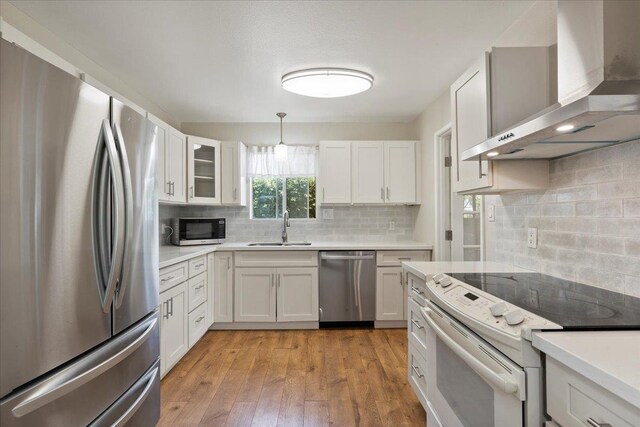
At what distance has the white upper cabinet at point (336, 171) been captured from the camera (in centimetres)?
396

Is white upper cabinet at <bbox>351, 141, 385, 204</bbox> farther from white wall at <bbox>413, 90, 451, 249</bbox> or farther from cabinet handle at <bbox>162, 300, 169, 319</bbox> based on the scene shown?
cabinet handle at <bbox>162, 300, 169, 319</bbox>

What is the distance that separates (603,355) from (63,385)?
1.52 metres

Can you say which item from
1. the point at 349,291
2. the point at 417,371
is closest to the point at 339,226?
the point at 349,291

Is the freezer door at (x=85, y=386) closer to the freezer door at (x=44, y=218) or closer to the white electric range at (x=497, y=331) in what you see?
the freezer door at (x=44, y=218)

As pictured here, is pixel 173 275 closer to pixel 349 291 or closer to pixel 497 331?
pixel 349 291

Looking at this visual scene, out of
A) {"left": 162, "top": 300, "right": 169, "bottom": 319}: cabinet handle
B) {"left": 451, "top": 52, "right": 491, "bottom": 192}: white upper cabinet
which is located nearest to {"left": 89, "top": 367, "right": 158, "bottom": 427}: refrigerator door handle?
{"left": 162, "top": 300, "right": 169, "bottom": 319}: cabinet handle

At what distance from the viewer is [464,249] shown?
3396 mm

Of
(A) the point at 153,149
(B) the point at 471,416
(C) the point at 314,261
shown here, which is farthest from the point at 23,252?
(C) the point at 314,261

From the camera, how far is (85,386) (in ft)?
3.81

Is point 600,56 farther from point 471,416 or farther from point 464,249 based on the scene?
point 464,249

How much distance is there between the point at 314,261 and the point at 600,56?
2891mm

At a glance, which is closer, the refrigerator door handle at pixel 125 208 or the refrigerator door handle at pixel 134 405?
the refrigerator door handle at pixel 134 405

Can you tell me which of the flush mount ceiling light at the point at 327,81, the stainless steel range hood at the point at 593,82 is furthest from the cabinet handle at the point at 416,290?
the flush mount ceiling light at the point at 327,81

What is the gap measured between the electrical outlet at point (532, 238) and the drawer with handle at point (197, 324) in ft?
8.80
